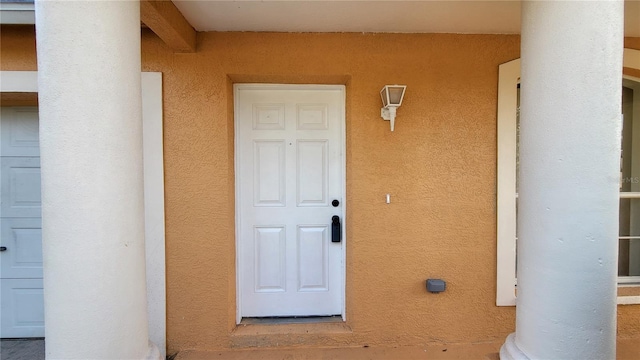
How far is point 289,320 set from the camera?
325cm

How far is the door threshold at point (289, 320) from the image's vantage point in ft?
10.5

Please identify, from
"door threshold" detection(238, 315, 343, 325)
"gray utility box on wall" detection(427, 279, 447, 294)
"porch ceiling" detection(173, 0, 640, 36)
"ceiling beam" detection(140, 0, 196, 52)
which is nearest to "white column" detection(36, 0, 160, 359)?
"ceiling beam" detection(140, 0, 196, 52)

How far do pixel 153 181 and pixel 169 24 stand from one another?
4.47ft

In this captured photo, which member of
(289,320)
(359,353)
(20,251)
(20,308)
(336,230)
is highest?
(336,230)

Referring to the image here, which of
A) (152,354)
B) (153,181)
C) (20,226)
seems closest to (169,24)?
(153,181)

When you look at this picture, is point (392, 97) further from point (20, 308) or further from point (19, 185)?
point (20, 308)

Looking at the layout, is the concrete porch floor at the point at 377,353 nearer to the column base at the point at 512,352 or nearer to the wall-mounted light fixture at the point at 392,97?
the column base at the point at 512,352

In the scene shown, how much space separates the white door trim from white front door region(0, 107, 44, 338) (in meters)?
0.50

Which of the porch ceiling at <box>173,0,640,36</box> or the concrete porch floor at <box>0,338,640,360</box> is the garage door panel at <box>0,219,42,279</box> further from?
the porch ceiling at <box>173,0,640,36</box>

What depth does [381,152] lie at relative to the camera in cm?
297

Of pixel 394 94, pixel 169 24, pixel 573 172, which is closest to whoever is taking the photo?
pixel 573 172

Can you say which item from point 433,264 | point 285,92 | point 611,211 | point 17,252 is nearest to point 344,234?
point 433,264

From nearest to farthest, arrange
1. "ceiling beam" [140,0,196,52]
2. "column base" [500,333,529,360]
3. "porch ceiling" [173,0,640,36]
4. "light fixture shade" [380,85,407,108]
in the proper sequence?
"column base" [500,333,529,360] < "ceiling beam" [140,0,196,52] < "porch ceiling" [173,0,640,36] < "light fixture shade" [380,85,407,108]

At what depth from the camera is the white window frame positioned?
9.70 ft
